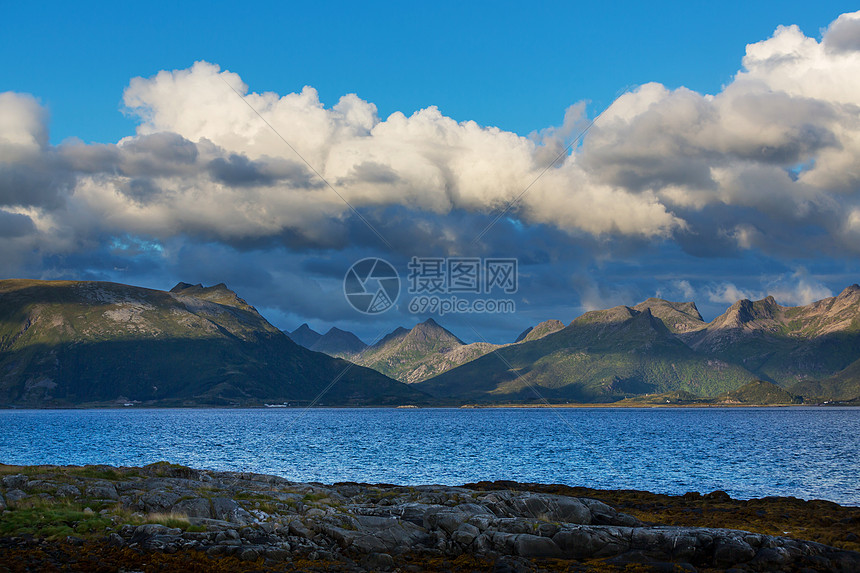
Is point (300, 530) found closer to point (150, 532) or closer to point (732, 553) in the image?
point (150, 532)

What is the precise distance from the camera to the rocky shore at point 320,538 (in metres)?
26.9

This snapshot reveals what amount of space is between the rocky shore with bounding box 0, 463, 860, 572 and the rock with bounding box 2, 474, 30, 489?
3.1 inches

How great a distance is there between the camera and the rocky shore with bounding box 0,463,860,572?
88.2 feet

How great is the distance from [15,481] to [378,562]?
68.8 ft

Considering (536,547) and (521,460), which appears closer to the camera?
(536,547)

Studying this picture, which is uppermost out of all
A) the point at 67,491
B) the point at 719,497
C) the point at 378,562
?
the point at 67,491

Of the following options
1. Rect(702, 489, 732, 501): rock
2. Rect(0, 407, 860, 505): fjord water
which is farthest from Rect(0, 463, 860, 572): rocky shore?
Rect(0, 407, 860, 505): fjord water

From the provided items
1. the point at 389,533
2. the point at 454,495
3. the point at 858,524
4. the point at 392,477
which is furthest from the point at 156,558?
the point at 392,477

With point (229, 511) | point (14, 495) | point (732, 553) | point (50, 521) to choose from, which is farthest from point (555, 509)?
point (14, 495)

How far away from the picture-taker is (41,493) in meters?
33.9

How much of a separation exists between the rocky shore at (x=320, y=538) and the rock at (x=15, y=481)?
3.1 inches

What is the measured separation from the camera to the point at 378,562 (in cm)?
2747

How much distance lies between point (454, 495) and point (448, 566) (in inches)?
484

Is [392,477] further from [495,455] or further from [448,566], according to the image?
[448,566]
